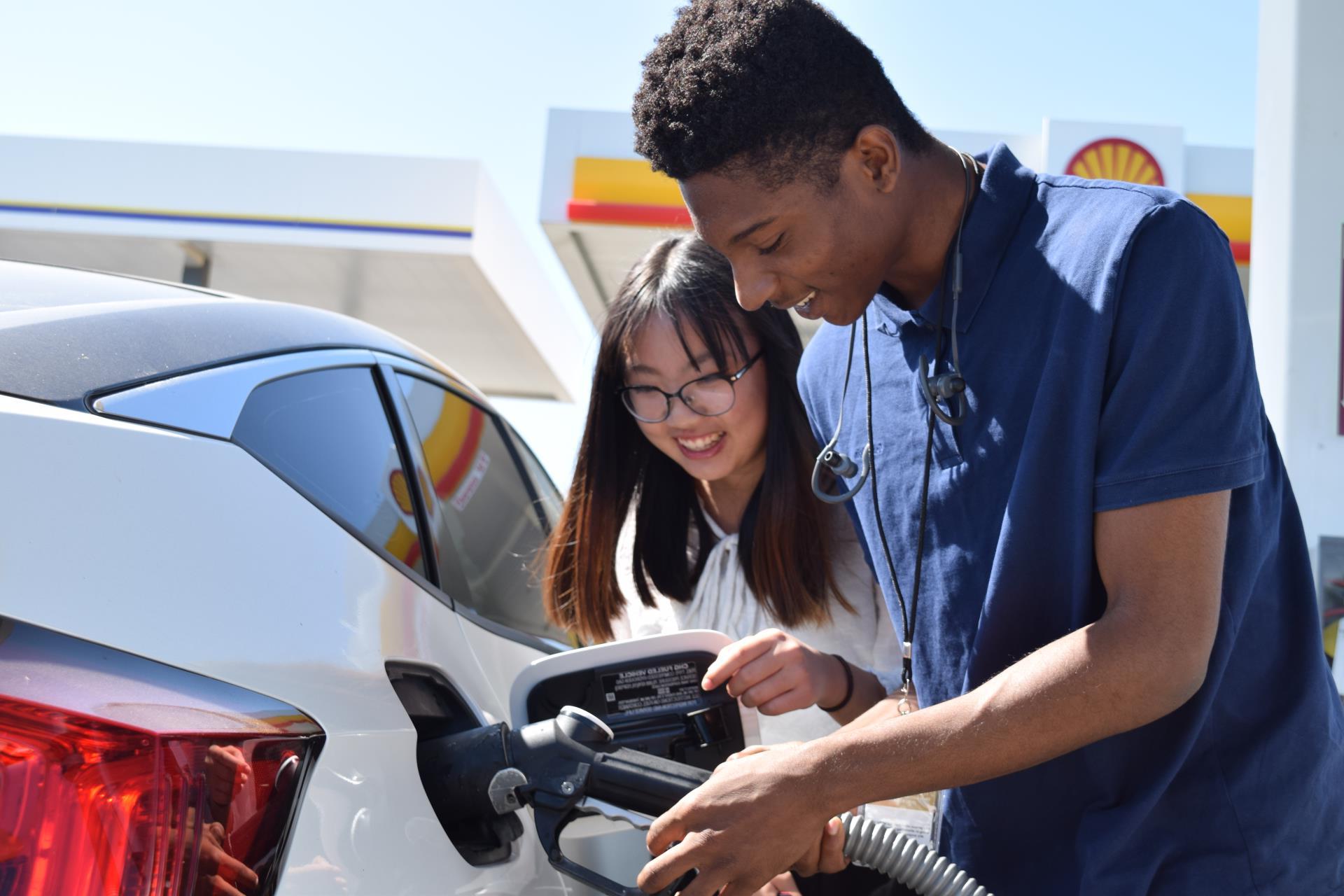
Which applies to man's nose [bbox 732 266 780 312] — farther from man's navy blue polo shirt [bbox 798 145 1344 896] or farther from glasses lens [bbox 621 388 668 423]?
glasses lens [bbox 621 388 668 423]

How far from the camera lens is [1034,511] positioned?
1.54 m

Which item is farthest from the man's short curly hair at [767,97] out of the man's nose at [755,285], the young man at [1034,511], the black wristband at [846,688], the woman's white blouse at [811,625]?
the woman's white blouse at [811,625]

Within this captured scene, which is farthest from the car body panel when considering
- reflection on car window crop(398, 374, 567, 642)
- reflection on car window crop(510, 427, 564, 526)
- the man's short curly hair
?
reflection on car window crop(510, 427, 564, 526)

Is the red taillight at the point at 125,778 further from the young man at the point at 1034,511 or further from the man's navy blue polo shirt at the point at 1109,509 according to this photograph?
the man's navy blue polo shirt at the point at 1109,509

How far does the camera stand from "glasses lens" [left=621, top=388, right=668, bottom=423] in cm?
253

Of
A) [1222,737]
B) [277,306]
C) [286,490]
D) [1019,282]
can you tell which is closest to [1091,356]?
[1019,282]

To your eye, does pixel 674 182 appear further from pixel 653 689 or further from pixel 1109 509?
pixel 1109 509

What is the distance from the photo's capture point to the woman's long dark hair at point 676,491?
2.46m

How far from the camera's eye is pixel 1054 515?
1524 mm

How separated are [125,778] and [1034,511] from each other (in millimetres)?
1122

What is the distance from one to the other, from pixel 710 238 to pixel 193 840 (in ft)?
3.54

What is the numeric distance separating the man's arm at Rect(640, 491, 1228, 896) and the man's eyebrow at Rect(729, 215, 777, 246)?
2.08 ft

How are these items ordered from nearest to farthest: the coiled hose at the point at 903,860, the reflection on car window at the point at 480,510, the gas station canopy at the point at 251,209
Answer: the coiled hose at the point at 903,860
the reflection on car window at the point at 480,510
the gas station canopy at the point at 251,209

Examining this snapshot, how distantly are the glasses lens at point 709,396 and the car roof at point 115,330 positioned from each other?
3.09 feet
